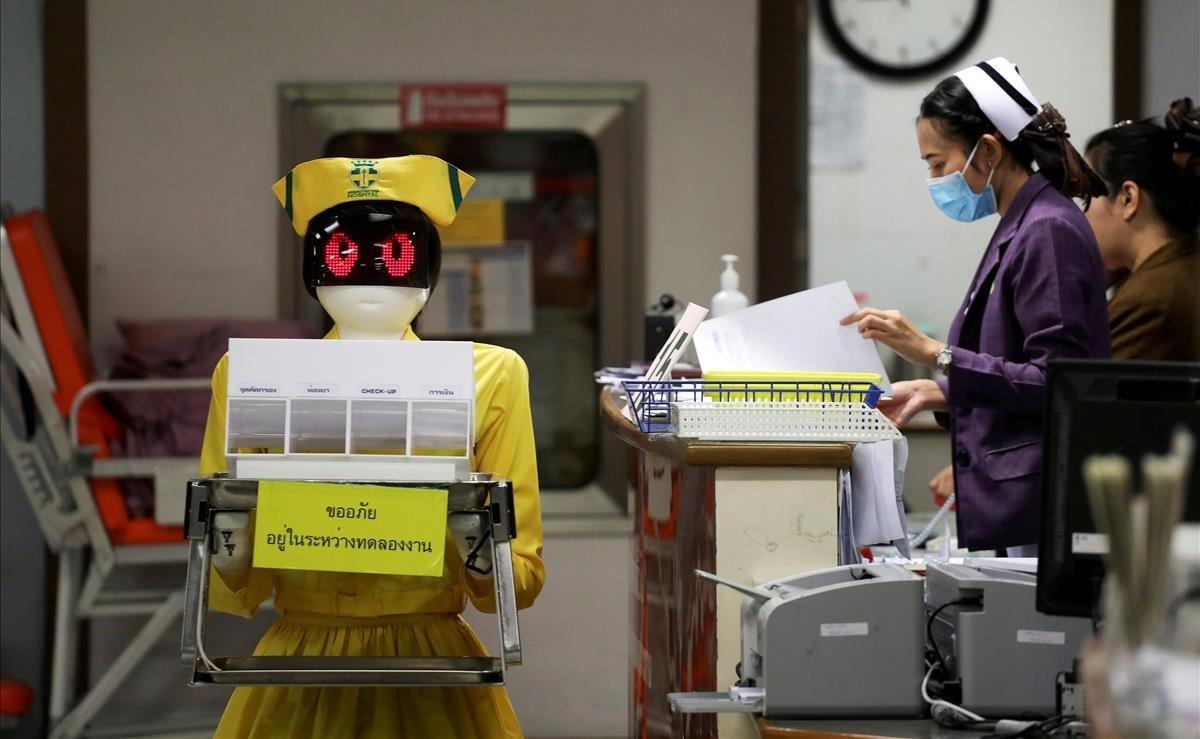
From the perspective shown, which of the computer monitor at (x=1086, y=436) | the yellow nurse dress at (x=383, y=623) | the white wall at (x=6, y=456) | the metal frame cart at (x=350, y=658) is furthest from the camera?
the white wall at (x=6, y=456)

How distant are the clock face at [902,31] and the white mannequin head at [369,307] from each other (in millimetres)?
2931

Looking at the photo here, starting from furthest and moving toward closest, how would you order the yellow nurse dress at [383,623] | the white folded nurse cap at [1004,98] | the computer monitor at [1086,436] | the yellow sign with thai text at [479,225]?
the yellow sign with thai text at [479,225]
the white folded nurse cap at [1004,98]
the yellow nurse dress at [383,623]
the computer monitor at [1086,436]

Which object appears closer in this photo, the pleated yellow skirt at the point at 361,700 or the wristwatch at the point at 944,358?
the pleated yellow skirt at the point at 361,700

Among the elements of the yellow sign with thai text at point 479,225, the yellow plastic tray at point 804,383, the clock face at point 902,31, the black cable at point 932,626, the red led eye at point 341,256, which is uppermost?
the clock face at point 902,31

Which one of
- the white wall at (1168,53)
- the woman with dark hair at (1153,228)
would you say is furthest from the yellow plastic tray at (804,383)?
the white wall at (1168,53)

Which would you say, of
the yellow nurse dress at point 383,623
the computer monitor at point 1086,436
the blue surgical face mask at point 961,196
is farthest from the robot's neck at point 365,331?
the blue surgical face mask at point 961,196

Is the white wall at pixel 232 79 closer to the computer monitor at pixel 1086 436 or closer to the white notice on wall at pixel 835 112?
the white notice on wall at pixel 835 112

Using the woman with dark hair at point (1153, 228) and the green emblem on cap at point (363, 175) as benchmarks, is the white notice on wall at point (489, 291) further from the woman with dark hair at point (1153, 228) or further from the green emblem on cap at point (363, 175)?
the green emblem on cap at point (363, 175)

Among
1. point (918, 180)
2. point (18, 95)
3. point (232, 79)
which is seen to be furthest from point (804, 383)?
point (18, 95)

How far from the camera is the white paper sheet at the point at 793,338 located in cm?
215

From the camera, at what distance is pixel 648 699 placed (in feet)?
8.80

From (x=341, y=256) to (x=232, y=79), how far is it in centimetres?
272

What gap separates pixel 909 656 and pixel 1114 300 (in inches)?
63.8

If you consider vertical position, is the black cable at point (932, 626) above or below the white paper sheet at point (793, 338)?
below
